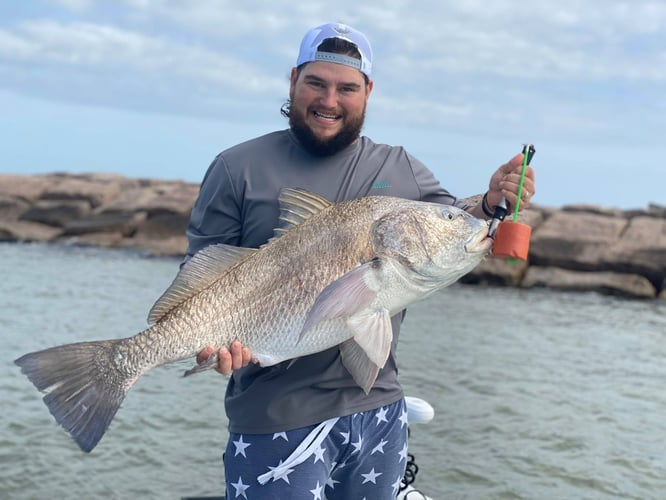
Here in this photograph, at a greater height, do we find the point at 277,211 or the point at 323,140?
the point at 323,140

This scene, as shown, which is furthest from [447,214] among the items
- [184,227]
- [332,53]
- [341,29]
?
[184,227]

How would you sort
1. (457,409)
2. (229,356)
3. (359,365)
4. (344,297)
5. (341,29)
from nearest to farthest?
(344,297) < (229,356) < (359,365) < (341,29) < (457,409)

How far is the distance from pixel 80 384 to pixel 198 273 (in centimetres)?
64

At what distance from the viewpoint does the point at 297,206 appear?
3.23 metres

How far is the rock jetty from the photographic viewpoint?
2202 cm

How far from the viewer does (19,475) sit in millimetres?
7348

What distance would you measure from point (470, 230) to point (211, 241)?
114cm

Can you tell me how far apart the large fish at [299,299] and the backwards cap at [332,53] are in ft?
2.08

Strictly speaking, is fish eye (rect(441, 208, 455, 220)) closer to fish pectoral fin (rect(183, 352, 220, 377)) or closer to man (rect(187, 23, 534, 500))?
man (rect(187, 23, 534, 500))

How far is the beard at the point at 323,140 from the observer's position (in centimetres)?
340

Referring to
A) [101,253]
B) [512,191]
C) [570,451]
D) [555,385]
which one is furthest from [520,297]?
[512,191]

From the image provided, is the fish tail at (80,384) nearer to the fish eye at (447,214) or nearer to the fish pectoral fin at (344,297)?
the fish pectoral fin at (344,297)

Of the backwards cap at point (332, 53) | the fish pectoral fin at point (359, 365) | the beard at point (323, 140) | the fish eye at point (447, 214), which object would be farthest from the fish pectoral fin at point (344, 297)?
the backwards cap at point (332, 53)

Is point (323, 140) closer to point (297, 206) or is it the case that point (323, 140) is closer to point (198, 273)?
point (297, 206)
